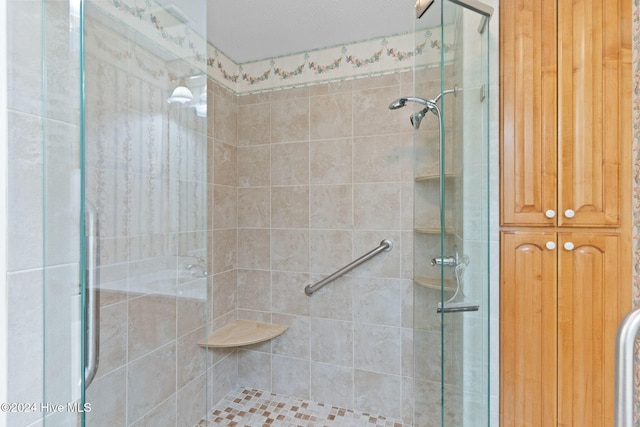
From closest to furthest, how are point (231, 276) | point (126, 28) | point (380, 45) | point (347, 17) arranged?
point (126, 28), point (347, 17), point (380, 45), point (231, 276)

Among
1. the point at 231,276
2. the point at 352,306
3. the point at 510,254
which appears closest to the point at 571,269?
the point at 510,254

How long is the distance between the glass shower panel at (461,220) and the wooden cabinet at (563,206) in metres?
0.09

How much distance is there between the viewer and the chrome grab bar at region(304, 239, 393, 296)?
1689mm

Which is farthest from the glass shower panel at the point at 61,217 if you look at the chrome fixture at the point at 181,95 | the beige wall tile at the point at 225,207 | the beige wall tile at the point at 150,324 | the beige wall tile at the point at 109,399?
the beige wall tile at the point at 225,207

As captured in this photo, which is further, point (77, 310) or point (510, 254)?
point (510, 254)

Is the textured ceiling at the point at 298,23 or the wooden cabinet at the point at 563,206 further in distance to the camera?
the textured ceiling at the point at 298,23

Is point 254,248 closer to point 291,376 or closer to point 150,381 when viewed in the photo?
point 291,376

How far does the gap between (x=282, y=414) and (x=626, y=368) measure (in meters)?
1.72

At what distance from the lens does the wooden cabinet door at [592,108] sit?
3.01 feet

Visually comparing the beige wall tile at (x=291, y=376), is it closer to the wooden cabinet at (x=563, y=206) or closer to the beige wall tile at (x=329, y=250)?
the beige wall tile at (x=329, y=250)

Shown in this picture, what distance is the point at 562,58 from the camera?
3.13 ft

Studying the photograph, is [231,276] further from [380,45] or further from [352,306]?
[380,45]

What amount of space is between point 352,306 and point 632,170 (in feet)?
4.46

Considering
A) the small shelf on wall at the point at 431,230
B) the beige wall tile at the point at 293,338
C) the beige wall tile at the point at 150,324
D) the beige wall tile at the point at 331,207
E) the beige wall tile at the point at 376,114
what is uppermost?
the beige wall tile at the point at 376,114
